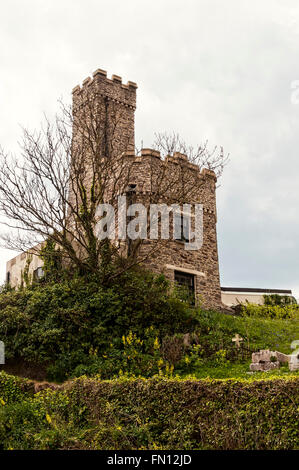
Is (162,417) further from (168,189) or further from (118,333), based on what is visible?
(168,189)

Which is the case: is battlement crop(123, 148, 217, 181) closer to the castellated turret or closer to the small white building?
the castellated turret

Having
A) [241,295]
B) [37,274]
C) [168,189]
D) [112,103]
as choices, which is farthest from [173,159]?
[241,295]

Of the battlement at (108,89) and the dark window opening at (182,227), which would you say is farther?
the battlement at (108,89)

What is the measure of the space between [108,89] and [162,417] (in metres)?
21.4

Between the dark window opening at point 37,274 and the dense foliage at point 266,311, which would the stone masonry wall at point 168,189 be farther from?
the dense foliage at point 266,311

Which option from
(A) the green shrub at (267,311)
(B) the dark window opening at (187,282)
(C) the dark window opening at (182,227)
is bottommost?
(A) the green shrub at (267,311)

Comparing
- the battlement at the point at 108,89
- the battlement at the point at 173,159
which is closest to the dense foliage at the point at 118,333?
the battlement at the point at 173,159

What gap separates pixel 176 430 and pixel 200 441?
47cm

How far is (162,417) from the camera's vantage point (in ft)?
33.3

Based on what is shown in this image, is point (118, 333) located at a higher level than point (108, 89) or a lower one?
lower

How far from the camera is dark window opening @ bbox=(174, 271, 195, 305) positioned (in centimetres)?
2243

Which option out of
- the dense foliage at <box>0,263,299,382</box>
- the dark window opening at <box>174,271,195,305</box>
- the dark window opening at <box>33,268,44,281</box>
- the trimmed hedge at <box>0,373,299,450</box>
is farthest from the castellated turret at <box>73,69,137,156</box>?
the trimmed hedge at <box>0,373,299,450</box>

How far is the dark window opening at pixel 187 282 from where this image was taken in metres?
22.4

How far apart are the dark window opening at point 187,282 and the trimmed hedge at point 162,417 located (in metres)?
10.9
